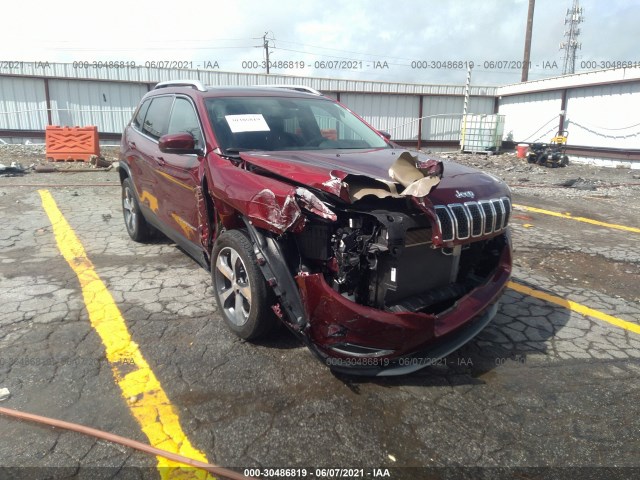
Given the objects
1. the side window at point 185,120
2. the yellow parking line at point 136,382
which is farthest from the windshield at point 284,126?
the yellow parking line at point 136,382

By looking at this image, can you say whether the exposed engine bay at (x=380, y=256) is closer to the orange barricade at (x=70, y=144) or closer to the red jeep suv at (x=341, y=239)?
the red jeep suv at (x=341, y=239)

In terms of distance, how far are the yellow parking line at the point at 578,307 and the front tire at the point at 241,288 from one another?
75.1 inches

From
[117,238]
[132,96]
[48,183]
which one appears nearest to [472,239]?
[117,238]

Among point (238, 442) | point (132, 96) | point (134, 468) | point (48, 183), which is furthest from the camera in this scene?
point (132, 96)

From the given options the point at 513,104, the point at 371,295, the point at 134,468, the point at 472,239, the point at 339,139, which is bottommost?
the point at 134,468

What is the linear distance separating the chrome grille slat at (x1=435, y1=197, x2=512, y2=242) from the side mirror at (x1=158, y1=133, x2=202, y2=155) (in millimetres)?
1990

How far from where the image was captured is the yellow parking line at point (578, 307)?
3.78 m

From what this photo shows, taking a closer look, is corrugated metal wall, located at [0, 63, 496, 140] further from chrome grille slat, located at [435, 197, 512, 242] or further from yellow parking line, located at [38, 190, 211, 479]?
chrome grille slat, located at [435, 197, 512, 242]

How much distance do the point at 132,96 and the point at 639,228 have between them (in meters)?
17.9

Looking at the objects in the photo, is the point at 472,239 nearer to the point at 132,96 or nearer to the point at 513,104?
the point at 132,96

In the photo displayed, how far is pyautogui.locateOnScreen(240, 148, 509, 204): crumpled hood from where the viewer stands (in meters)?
2.59

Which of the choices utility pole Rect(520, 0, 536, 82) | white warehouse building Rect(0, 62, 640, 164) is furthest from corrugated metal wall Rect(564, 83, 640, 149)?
utility pole Rect(520, 0, 536, 82)

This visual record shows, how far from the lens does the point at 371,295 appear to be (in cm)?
270

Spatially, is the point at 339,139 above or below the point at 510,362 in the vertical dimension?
above
